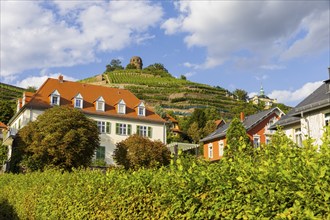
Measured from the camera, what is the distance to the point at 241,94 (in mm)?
136625

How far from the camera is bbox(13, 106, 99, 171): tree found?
3475 centimetres

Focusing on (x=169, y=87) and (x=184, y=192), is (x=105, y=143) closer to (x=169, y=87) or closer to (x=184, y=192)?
(x=184, y=192)

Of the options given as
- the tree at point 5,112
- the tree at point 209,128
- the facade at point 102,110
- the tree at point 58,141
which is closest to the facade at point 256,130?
the facade at point 102,110

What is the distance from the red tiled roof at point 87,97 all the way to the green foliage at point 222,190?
39.2 meters

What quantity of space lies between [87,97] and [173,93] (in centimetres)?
7145

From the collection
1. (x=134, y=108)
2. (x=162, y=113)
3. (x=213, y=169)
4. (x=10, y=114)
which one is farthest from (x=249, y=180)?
(x=162, y=113)

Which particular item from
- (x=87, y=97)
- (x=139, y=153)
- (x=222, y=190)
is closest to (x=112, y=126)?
(x=87, y=97)

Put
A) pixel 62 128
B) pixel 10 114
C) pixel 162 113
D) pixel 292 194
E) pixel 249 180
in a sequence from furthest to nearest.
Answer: pixel 162 113 < pixel 10 114 < pixel 62 128 < pixel 249 180 < pixel 292 194

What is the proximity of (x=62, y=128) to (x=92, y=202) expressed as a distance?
2806cm

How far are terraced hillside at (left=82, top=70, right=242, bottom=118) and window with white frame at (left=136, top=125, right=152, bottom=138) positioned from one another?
5457 cm

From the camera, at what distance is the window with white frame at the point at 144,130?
50.0 meters

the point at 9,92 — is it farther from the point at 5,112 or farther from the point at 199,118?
the point at 199,118

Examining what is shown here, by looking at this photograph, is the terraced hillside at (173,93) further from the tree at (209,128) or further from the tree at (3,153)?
the tree at (3,153)

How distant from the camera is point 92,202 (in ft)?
27.2
